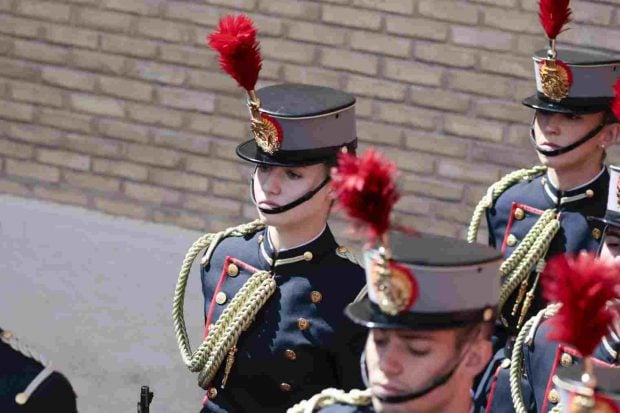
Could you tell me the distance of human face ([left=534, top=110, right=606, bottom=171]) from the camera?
575cm

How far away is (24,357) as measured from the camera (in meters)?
4.18

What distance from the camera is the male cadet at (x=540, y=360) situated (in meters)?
5.23

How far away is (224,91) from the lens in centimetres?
734

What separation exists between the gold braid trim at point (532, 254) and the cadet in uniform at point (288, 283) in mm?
758

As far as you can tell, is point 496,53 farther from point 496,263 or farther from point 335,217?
point 496,263

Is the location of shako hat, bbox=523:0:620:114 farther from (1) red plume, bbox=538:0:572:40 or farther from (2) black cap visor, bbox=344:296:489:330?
(2) black cap visor, bbox=344:296:489:330

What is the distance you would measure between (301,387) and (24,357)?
1.24m

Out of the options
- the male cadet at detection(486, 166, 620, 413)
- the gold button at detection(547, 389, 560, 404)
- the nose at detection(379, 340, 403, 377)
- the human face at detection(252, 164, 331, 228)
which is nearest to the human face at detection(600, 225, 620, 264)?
the male cadet at detection(486, 166, 620, 413)

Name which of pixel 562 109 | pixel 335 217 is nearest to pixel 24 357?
pixel 562 109

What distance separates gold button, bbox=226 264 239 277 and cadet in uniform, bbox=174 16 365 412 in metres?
0.01

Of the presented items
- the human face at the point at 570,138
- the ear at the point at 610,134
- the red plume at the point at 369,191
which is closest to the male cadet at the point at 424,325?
the red plume at the point at 369,191

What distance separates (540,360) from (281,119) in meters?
1.15

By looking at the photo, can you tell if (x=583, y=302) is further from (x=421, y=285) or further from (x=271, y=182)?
(x=271, y=182)

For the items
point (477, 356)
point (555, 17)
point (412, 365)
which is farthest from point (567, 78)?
point (412, 365)
